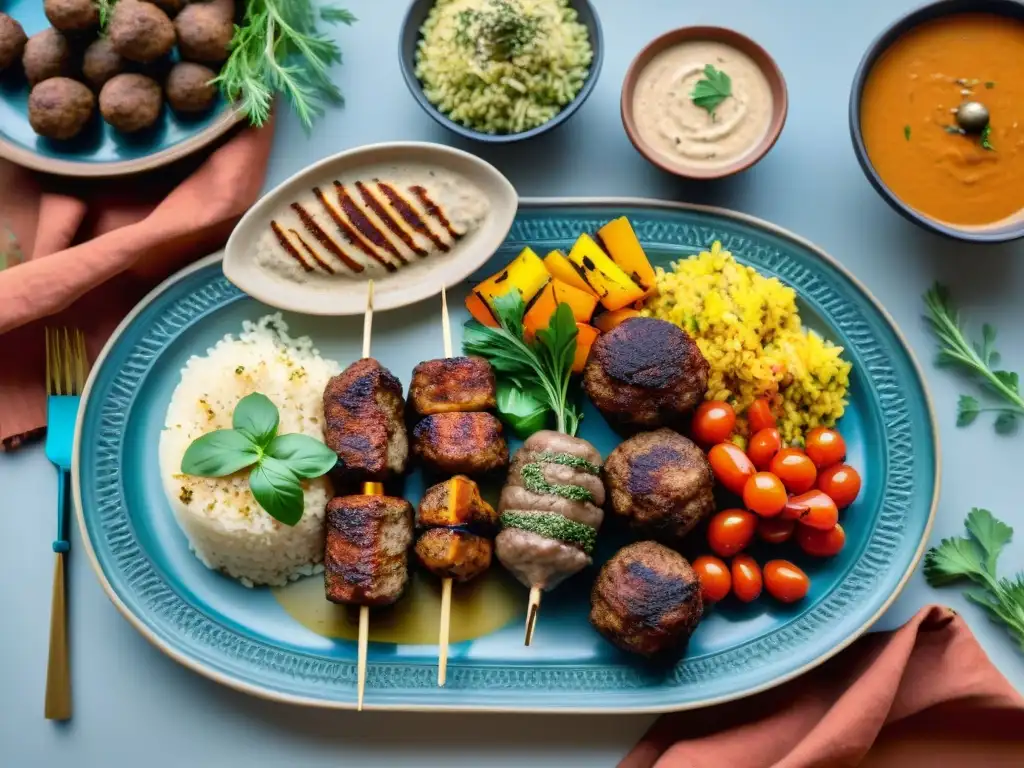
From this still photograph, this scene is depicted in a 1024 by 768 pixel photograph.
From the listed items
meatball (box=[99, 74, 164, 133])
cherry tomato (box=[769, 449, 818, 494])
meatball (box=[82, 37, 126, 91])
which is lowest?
cherry tomato (box=[769, 449, 818, 494])

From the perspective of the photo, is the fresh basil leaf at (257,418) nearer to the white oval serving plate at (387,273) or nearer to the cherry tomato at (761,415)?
the white oval serving plate at (387,273)

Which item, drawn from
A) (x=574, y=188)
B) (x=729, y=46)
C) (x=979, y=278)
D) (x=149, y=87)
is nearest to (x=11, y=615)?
(x=149, y=87)

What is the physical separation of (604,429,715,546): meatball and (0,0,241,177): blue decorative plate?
2.25 m

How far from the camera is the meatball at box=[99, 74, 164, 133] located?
3.89 metres

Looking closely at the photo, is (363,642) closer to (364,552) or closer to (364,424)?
(364,552)

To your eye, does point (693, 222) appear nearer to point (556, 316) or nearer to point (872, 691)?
point (556, 316)

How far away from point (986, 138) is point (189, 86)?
3.35 meters

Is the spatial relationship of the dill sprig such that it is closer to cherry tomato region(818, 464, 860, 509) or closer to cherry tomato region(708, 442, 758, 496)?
cherry tomato region(708, 442, 758, 496)

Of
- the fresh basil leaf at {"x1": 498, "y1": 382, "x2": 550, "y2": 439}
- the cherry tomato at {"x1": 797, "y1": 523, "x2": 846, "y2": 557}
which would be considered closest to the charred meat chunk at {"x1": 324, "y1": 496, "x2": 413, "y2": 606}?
the fresh basil leaf at {"x1": 498, "y1": 382, "x2": 550, "y2": 439}

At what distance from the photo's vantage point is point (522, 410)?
13.0 feet

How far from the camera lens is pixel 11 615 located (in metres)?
4.13

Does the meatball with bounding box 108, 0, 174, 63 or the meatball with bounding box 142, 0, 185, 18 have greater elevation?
the meatball with bounding box 142, 0, 185, 18

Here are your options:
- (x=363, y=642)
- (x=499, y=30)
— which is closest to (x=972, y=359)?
(x=499, y=30)

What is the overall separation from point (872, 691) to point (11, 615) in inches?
147
